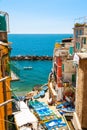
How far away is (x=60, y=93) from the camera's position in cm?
3550

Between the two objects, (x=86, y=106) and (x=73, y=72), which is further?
(x=73, y=72)

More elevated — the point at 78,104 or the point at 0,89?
the point at 0,89

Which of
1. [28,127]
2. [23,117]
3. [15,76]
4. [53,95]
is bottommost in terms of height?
[53,95]

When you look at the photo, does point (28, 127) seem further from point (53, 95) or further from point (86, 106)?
point (53, 95)

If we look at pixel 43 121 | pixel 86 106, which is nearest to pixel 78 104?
pixel 86 106

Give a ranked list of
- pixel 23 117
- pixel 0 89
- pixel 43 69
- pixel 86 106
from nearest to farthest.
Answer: pixel 0 89 → pixel 23 117 → pixel 86 106 → pixel 43 69

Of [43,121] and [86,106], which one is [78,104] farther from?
[43,121]

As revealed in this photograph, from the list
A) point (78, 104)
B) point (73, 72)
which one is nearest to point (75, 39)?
point (73, 72)

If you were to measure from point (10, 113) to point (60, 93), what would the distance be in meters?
21.6

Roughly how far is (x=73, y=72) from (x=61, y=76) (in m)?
1.93

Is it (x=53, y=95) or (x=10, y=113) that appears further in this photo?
(x=53, y=95)

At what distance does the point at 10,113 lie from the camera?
14.4 m

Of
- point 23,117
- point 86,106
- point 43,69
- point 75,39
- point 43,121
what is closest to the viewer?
point 23,117

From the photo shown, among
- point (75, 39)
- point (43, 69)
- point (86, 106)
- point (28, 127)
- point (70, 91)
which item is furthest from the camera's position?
point (43, 69)
